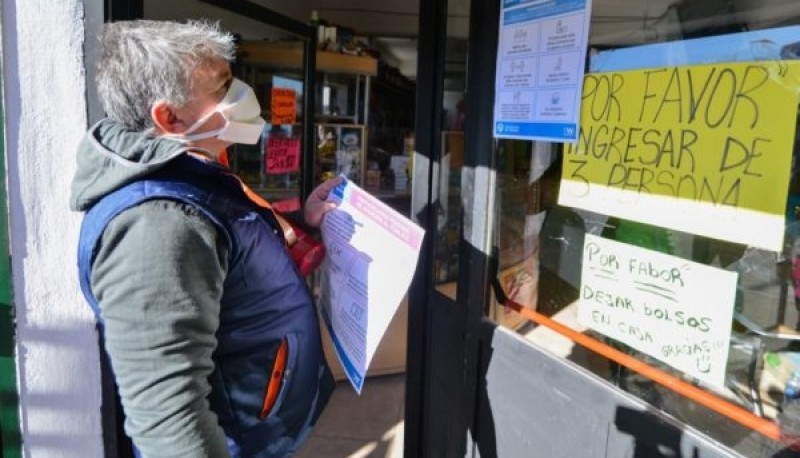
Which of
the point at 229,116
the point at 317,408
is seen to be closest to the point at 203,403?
the point at 317,408

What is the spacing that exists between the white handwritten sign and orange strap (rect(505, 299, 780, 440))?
4 centimetres

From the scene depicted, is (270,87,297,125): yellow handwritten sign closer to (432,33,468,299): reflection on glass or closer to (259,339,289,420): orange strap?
(432,33,468,299): reflection on glass

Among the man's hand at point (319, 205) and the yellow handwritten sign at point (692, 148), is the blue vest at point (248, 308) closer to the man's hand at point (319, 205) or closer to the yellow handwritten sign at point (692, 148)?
the man's hand at point (319, 205)

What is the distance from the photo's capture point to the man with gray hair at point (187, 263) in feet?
3.64

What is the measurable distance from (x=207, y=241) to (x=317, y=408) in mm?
674

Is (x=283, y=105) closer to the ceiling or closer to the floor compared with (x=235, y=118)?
closer to the ceiling

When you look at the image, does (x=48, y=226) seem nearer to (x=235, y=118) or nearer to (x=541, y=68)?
(x=235, y=118)

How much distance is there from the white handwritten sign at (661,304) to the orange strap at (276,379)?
79cm

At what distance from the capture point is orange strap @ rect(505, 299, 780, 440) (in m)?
1.21

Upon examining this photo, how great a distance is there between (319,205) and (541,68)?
74 cm

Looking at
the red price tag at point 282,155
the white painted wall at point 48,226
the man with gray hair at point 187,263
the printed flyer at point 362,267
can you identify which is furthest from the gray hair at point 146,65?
the red price tag at point 282,155

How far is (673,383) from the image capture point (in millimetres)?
1362

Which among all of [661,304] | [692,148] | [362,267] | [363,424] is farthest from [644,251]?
[363,424]

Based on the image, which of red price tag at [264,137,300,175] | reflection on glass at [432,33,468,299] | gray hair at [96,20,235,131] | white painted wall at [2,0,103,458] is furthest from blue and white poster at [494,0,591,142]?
red price tag at [264,137,300,175]
